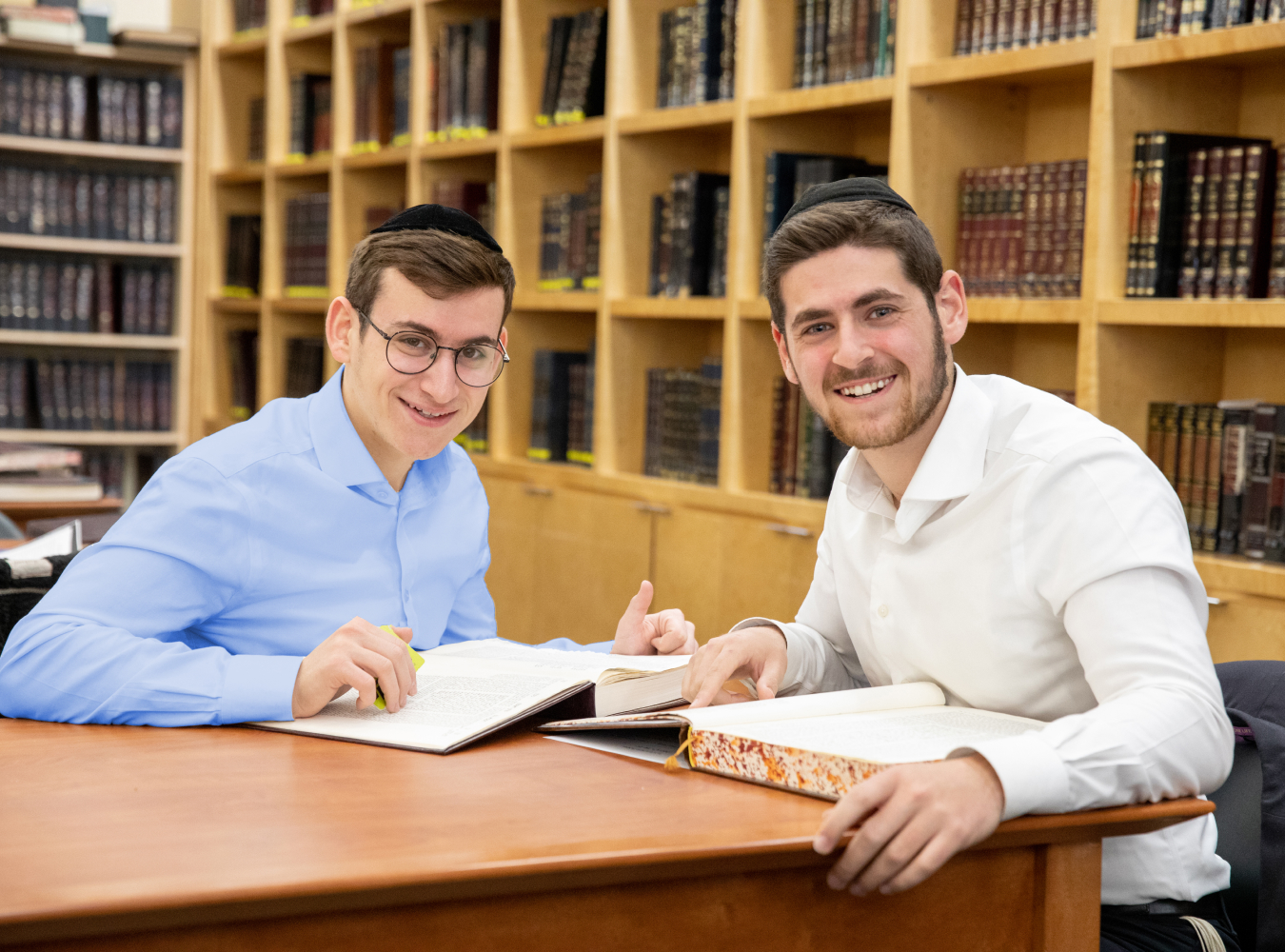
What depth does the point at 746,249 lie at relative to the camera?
3422 millimetres

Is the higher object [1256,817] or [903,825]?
[903,825]

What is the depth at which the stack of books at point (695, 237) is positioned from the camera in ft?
11.7

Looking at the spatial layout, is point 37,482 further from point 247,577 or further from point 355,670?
point 355,670

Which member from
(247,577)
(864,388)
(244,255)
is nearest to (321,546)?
(247,577)

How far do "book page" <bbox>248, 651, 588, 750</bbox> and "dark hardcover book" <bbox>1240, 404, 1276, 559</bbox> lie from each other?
1.57 metres

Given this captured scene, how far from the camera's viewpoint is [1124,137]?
264 cm

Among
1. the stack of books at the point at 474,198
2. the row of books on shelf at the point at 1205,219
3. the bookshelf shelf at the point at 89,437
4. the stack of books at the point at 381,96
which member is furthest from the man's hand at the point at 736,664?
the bookshelf shelf at the point at 89,437

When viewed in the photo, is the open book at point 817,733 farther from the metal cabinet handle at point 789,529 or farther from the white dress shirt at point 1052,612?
the metal cabinet handle at point 789,529

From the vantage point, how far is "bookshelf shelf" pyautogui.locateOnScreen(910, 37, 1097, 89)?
2678 millimetres

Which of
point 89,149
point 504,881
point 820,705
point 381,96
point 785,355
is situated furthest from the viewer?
point 89,149

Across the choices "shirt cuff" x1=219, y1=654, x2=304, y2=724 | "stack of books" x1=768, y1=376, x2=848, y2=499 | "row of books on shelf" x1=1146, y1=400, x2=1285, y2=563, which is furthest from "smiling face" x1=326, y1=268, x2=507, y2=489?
"stack of books" x1=768, y1=376, x2=848, y2=499

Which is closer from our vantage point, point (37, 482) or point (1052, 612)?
point (1052, 612)

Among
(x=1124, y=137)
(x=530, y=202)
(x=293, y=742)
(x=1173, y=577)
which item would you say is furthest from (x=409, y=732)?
(x=530, y=202)

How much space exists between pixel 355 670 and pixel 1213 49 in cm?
198
